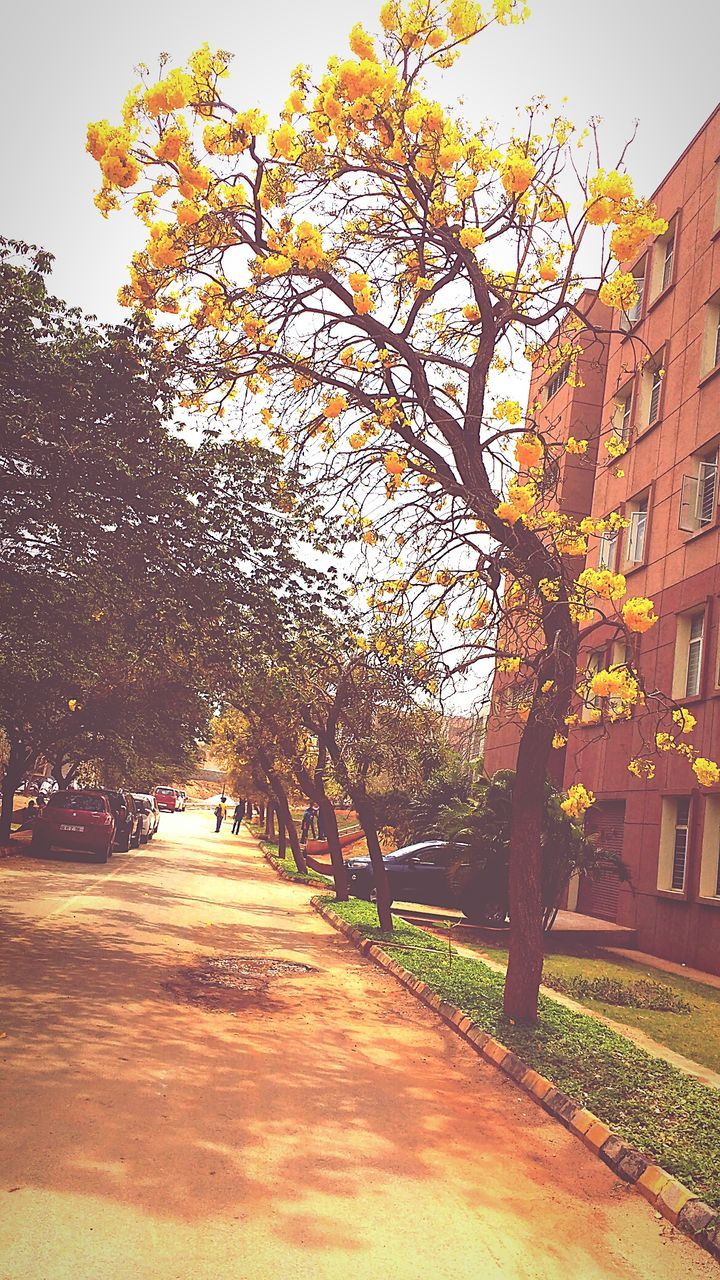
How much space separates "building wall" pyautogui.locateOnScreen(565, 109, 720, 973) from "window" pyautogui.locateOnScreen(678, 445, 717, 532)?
11 cm

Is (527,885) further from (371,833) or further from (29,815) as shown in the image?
(29,815)

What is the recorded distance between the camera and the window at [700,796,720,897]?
16641 mm

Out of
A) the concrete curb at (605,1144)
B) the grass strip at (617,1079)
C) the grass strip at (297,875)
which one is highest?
the grass strip at (297,875)

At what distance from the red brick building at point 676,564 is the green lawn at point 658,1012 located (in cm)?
131

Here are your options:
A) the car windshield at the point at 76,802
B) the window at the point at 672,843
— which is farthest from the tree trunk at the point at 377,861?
the car windshield at the point at 76,802

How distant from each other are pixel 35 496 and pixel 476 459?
557 centimetres

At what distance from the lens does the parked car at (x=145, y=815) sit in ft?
124

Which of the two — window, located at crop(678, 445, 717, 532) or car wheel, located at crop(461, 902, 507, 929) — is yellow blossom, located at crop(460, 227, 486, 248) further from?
car wheel, located at crop(461, 902, 507, 929)

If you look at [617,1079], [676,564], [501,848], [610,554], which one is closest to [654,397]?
[610,554]

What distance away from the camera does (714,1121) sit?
7.16 meters

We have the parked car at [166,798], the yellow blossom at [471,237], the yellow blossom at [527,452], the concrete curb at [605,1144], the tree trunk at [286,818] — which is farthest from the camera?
the parked car at [166,798]

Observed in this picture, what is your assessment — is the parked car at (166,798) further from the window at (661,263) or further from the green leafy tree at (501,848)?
the green leafy tree at (501,848)

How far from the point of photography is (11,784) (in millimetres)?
26828

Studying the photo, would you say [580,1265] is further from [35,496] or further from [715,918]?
[715,918]
